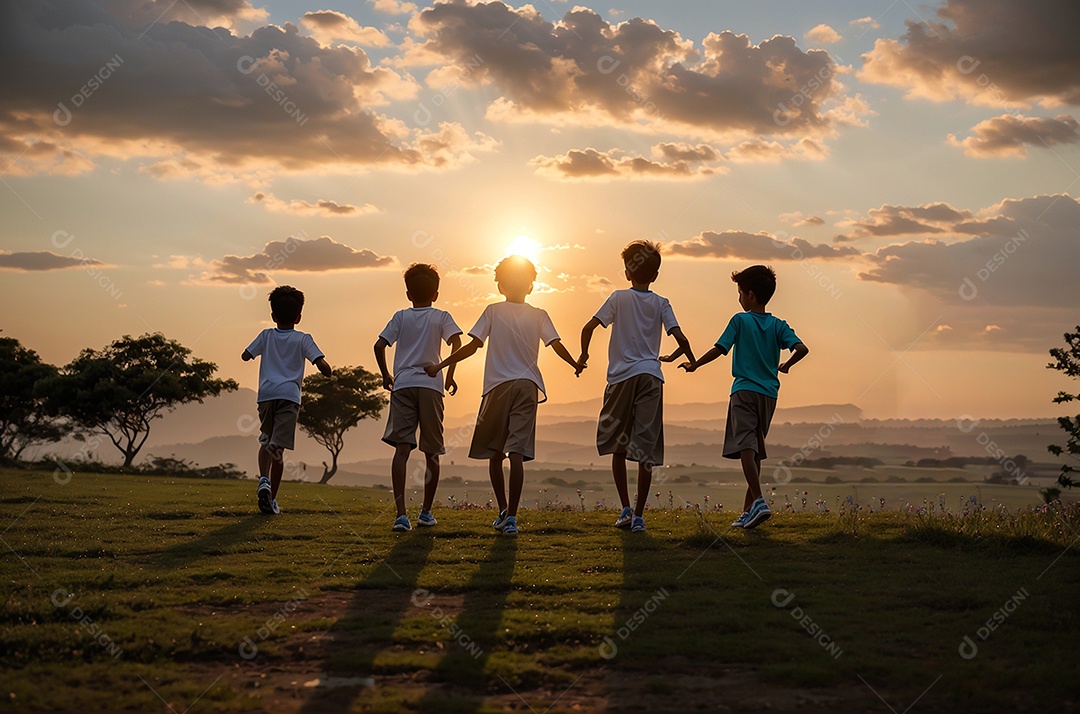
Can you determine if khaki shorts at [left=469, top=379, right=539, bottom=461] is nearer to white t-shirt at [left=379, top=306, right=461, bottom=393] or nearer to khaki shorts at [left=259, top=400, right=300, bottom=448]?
white t-shirt at [left=379, top=306, right=461, bottom=393]

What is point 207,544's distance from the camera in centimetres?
980

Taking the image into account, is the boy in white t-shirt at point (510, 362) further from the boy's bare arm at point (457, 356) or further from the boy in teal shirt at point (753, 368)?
the boy in teal shirt at point (753, 368)

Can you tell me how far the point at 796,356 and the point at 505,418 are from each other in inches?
128

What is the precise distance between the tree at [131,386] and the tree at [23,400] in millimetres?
1478

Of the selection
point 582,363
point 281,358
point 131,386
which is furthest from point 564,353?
point 131,386

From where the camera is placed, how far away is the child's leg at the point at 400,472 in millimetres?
10484

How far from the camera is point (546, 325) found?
10477 mm

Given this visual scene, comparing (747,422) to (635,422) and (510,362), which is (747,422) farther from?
(510,362)

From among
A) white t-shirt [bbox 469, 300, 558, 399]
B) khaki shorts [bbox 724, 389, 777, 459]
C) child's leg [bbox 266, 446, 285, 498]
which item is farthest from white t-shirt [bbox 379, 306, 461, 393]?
khaki shorts [bbox 724, 389, 777, 459]

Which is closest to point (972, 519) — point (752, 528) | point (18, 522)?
point (752, 528)

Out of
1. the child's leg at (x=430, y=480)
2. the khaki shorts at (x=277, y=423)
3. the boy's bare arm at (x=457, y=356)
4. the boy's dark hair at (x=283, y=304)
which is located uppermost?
the boy's dark hair at (x=283, y=304)

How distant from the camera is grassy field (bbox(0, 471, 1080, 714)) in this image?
488cm

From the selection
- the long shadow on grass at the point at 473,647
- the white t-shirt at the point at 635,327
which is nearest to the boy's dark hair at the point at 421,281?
the white t-shirt at the point at 635,327

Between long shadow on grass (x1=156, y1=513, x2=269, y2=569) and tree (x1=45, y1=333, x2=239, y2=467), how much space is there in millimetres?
25921
